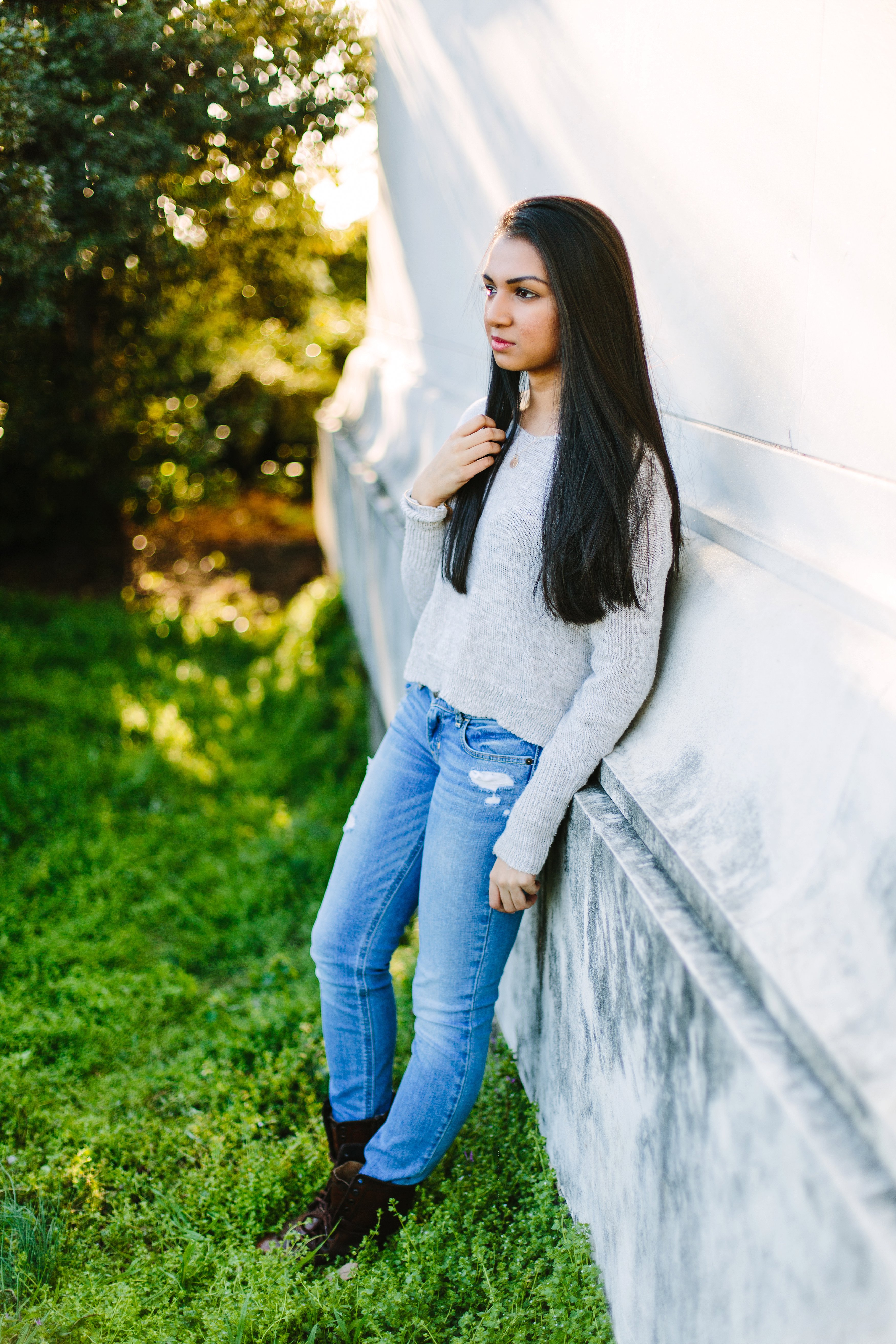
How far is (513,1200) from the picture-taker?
7.82 ft

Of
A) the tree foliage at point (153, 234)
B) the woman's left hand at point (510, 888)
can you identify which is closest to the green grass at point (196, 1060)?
the woman's left hand at point (510, 888)

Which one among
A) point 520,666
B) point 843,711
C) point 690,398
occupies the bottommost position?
point 520,666

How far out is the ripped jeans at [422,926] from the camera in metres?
2.18

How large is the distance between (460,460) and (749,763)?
957 millimetres

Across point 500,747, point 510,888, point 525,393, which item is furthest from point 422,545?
point 510,888

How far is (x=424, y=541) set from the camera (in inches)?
94.4

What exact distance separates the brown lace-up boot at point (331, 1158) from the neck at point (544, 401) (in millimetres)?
1677

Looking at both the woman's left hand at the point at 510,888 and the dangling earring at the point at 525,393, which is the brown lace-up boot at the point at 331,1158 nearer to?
the woman's left hand at the point at 510,888

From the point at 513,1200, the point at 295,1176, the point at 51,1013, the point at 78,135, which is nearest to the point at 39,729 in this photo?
the point at 51,1013

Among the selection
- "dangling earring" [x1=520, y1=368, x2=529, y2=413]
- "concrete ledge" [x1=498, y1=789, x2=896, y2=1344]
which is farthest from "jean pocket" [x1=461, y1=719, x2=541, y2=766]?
"dangling earring" [x1=520, y1=368, x2=529, y2=413]

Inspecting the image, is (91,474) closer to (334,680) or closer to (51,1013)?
(334,680)

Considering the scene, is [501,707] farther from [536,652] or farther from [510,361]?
[510,361]

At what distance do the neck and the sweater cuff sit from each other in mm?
266

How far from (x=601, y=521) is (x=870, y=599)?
0.53 metres
